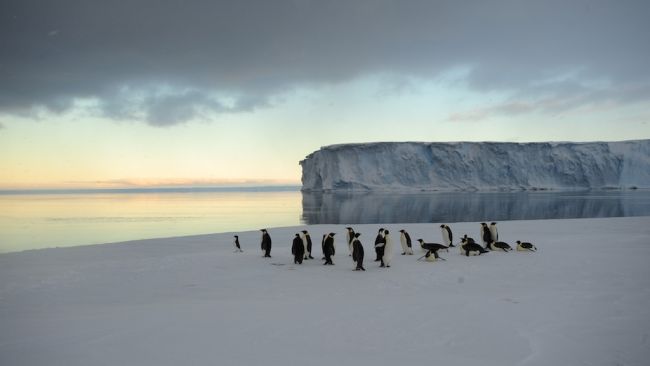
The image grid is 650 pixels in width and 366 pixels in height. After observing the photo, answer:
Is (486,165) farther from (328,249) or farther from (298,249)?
(298,249)

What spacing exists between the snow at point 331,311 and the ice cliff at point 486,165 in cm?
5122

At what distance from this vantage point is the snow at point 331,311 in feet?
13.2

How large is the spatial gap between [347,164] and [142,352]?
57904mm

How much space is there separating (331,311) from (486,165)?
5964 centimetres

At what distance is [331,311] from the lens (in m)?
5.36

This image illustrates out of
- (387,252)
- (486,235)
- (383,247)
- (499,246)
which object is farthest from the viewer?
(486,235)

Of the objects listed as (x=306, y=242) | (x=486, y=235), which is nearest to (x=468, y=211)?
(x=486, y=235)

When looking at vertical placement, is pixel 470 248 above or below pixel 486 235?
below

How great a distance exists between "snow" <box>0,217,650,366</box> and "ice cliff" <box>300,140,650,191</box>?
168 feet

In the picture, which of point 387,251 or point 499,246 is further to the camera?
point 499,246

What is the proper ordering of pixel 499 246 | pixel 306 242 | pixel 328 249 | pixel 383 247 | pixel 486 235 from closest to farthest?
1. pixel 383 247
2. pixel 328 249
3. pixel 306 242
4. pixel 499 246
5. pixel 486 235

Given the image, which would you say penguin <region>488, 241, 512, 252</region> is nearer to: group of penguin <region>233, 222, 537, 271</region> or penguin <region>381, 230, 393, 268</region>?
group of penguin <region>233, 222, 537, 271</region>

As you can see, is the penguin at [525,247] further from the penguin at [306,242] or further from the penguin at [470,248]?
the penguin at [306,242]

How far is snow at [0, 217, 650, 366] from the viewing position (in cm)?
402
